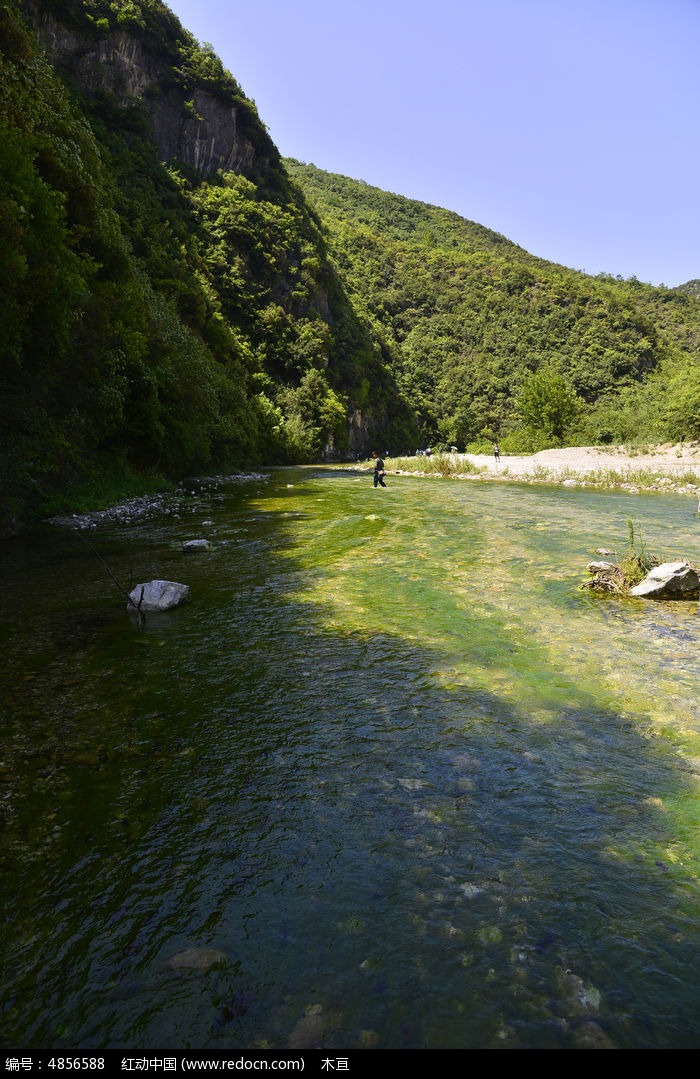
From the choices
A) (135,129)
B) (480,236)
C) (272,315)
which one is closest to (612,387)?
(272,315)

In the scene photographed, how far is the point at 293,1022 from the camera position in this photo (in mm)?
2809

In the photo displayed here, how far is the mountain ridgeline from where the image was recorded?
17.5 metres

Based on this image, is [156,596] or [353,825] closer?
[353,825]

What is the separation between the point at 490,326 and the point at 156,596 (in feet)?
443

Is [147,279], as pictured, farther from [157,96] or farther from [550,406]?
[157,96]

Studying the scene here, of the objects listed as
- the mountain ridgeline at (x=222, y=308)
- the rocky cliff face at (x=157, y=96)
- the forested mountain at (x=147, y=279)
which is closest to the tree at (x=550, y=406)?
the mountain ridgeline at (x=222, y=308)

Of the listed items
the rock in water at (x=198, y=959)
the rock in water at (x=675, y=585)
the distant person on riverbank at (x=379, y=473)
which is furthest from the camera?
the distant person on riverbank at (x=379, y=473)

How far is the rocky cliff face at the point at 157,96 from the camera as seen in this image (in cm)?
6334

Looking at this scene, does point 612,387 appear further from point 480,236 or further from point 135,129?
point 480,236

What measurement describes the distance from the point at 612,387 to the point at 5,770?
115m

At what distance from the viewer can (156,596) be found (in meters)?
9.70

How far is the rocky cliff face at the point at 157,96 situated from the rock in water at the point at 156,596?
7553 cm

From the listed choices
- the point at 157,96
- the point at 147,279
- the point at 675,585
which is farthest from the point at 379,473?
the point at 157,96

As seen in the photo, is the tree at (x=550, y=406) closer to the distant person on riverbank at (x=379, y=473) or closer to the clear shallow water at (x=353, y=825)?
the distant person on riverbank at (x=379, y=473)
